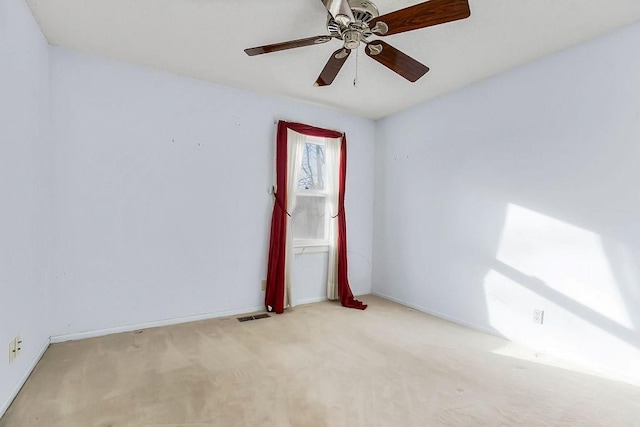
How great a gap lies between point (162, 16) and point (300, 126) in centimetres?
169

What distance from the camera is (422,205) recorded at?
361 cm

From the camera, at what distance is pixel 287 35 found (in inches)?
91.0

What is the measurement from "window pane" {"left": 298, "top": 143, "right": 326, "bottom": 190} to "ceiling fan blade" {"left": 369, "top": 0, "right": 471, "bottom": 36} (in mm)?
2066

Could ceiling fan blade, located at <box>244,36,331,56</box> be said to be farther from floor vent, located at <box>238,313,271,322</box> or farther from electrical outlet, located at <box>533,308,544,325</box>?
electrical outlet, located at <box>533,308,544,325</box>

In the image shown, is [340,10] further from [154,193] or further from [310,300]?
[310,300]

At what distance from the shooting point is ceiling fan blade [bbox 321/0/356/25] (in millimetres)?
1605

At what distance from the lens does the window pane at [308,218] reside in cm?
375

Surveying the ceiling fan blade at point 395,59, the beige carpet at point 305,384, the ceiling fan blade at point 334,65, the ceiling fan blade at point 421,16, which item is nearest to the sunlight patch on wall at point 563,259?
the beige carpet at point 305,384

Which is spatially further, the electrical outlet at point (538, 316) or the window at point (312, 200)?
the window at point (312, 200)

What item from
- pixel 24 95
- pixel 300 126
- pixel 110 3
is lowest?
pixel 24 95

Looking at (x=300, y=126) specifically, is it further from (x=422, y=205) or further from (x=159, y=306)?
(x=159, y=306)

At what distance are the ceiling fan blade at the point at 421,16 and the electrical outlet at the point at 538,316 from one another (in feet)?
7.44

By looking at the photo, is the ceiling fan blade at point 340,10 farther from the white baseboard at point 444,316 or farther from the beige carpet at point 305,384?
the white baseboard at point 444,316

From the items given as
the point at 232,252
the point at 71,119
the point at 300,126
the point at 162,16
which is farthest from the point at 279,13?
the point at 232,252
